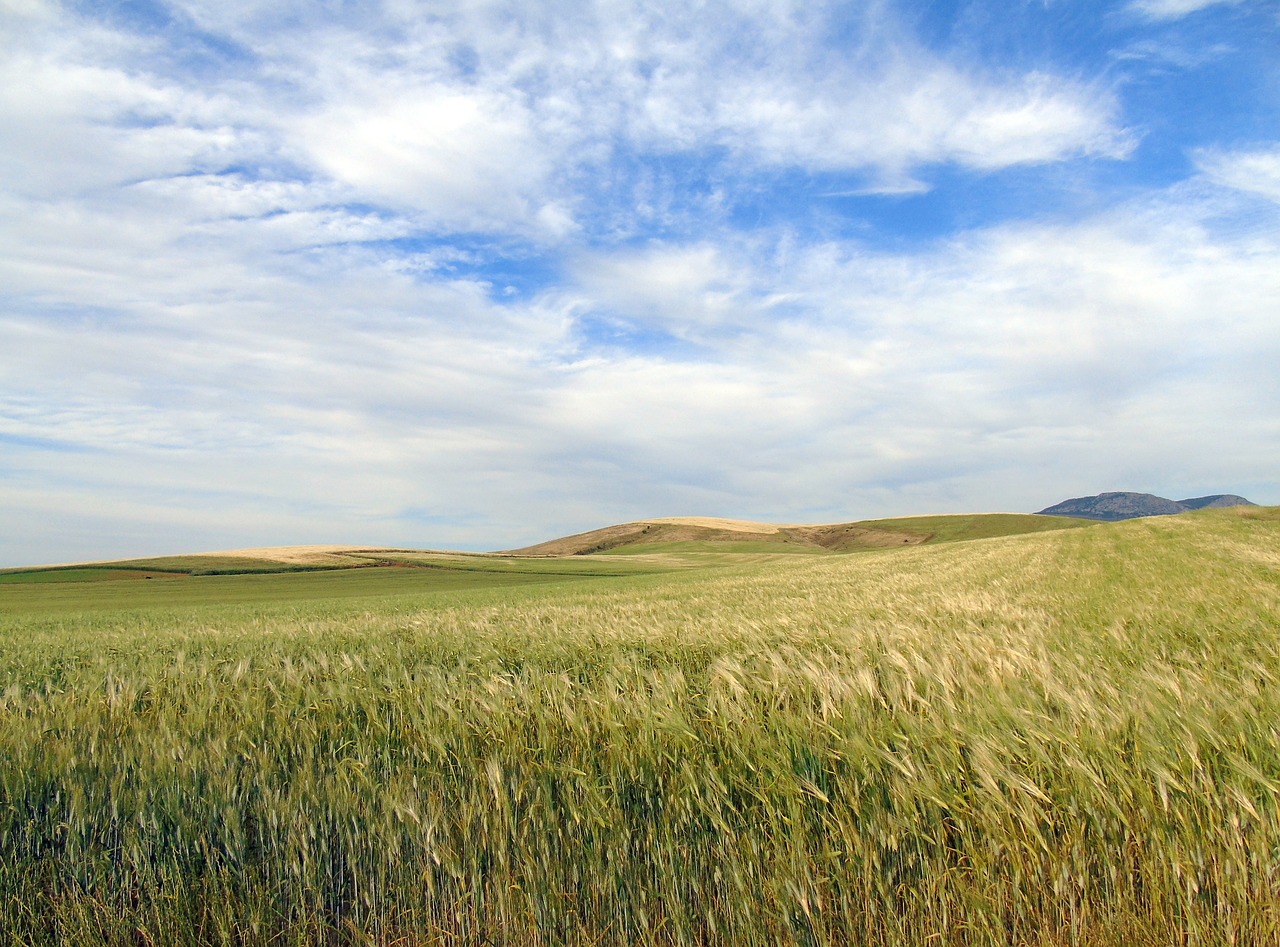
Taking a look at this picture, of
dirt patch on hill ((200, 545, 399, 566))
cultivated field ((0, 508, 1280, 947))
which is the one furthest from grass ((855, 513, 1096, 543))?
cultivated field ((0, 508, 1280, 947))

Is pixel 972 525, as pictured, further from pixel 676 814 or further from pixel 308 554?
pixel 676 814

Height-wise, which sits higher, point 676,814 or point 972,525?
point 676,814

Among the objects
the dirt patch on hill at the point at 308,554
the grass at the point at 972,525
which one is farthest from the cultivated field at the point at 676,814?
the grass at the point at 972,525

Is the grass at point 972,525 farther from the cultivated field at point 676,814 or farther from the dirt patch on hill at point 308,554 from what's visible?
the cultivated field at point 676,814

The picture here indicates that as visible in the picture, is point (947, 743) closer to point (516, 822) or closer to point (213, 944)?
point (516, 822)

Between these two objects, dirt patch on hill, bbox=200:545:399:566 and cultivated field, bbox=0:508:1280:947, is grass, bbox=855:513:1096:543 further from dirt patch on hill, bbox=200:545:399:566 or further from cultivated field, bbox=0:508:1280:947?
cultivated field, bbox=0:508:1280:947

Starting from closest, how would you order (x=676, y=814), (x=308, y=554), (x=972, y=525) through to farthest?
(x=676, y=814) → (x=308, y=554) → (x=972, y=525)

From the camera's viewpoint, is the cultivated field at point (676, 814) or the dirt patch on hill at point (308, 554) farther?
the dirt patch on hill at point (308, 554)

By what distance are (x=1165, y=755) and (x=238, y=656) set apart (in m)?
7.32

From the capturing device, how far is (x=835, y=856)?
219cm

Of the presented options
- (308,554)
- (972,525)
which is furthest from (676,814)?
(972,525)

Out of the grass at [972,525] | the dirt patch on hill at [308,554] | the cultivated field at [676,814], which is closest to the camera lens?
the cultivated field at [676,814]

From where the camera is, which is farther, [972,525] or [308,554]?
[972,525]

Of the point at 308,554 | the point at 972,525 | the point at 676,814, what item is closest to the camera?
the point at 676,814
